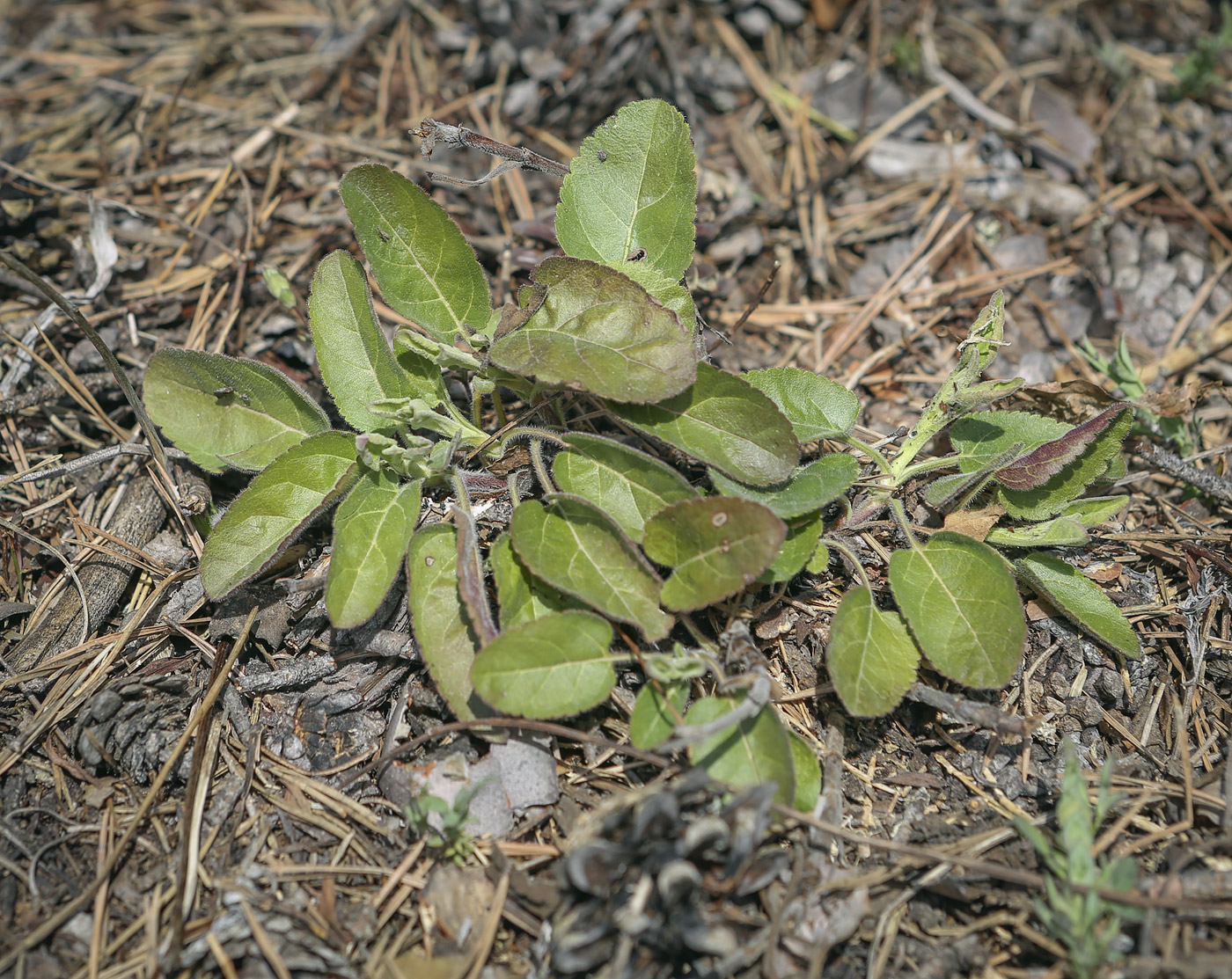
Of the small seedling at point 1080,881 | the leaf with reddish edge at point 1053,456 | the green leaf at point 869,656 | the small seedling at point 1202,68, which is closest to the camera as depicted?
the small seedling at point 1080,881

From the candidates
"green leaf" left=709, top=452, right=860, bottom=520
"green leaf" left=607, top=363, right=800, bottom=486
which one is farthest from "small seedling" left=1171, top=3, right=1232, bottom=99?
"green leaf" left=607, top=363, right=800, bottom=486

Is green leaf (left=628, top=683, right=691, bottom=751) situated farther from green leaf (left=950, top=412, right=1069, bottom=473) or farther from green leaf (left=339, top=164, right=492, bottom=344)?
green leaf (left=339, top=164, right=492, bottom=344)

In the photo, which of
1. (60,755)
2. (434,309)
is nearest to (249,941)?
(60,755)

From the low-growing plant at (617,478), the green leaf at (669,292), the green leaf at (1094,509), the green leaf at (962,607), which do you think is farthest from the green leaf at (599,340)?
the green leaf at (1094,509)

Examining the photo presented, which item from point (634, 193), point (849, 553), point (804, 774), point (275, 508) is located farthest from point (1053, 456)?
point (275, 508)

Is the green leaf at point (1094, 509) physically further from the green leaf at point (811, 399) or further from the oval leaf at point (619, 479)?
the oval leaf at point (619, 479)

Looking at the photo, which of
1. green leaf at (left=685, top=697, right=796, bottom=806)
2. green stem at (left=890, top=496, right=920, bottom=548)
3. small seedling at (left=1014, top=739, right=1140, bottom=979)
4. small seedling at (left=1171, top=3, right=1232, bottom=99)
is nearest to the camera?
small seedling at (left=1014, top=739, right=1140, bottom=979)

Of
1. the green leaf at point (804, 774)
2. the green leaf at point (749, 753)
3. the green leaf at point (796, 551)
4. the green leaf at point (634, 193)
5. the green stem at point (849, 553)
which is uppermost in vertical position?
the green leaf at point (634, 193)
